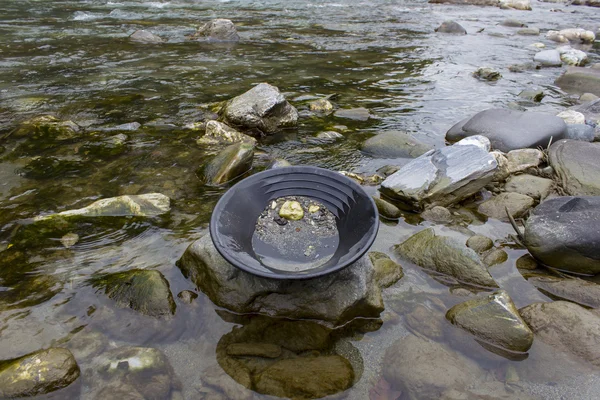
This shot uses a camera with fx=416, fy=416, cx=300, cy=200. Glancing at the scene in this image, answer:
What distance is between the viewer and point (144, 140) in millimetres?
4859

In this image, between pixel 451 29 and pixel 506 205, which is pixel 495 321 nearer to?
pixel 506 205

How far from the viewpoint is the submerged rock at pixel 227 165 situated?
4.08 m

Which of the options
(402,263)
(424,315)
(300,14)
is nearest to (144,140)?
(402,263)

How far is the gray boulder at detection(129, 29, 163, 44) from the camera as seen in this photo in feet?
31.3

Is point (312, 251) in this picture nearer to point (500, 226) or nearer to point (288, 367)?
point (288, 367)

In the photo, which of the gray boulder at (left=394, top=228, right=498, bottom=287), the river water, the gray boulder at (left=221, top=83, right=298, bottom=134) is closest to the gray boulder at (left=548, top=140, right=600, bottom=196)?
the river water

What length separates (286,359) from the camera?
2.31 metres

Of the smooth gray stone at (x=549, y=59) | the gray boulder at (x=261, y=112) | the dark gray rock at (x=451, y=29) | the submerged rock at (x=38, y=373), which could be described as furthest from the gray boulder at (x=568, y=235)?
the dark gray rock at (x=451, y=29)

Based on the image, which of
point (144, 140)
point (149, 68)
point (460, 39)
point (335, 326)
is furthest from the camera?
point (460, 39)

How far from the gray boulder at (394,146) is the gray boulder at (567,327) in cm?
242

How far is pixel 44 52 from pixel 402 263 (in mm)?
8508

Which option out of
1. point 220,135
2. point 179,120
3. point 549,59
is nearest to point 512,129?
point 220,135

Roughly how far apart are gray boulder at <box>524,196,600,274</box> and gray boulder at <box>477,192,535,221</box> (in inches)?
18.5

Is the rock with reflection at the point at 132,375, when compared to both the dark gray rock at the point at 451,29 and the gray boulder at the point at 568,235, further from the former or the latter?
the dark gray rock at the point at 451,29
